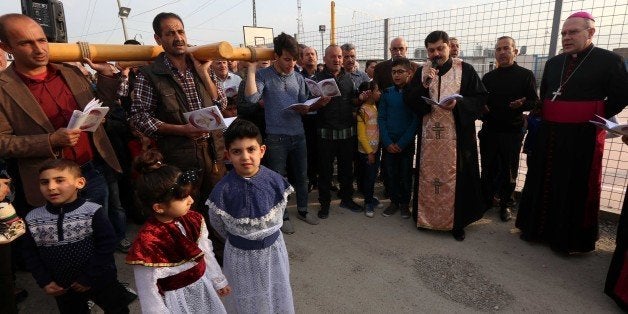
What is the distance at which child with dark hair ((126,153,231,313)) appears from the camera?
1743 mm

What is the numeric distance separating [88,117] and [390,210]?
10.8 feet

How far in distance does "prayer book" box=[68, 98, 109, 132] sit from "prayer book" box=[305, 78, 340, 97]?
2.04 metres

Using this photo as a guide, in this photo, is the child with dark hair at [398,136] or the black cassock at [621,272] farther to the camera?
the child with dark hair at [398,136]

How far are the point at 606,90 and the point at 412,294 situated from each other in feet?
7.81

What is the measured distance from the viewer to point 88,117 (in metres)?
2.29

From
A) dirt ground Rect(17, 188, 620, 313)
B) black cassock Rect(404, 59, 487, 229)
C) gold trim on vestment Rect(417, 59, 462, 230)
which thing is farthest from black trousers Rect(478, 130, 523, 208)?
gold trim on vestment Rect(417, 59, 462, 230)

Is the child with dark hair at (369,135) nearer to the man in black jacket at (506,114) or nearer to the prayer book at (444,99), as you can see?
the prayer book at (444,99)

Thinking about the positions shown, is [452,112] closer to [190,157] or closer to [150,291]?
[190,157]

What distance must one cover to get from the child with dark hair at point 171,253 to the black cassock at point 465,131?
2.62 metres

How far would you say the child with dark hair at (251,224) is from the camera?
2.09m

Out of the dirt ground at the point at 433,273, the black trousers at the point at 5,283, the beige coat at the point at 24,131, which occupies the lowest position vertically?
the dirt ground at the point at 433,273

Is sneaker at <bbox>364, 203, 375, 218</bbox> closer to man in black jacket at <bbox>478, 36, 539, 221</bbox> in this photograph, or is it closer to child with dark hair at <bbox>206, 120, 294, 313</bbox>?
man in black jacket at <bbox>478, 36, 539, 221</bbox>

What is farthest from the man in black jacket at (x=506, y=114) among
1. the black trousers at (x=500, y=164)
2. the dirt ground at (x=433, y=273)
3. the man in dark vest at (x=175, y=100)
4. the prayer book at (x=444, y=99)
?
the man in dark vest at (x=175, y=100)

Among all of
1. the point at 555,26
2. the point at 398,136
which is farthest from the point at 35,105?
the point at 555,26
